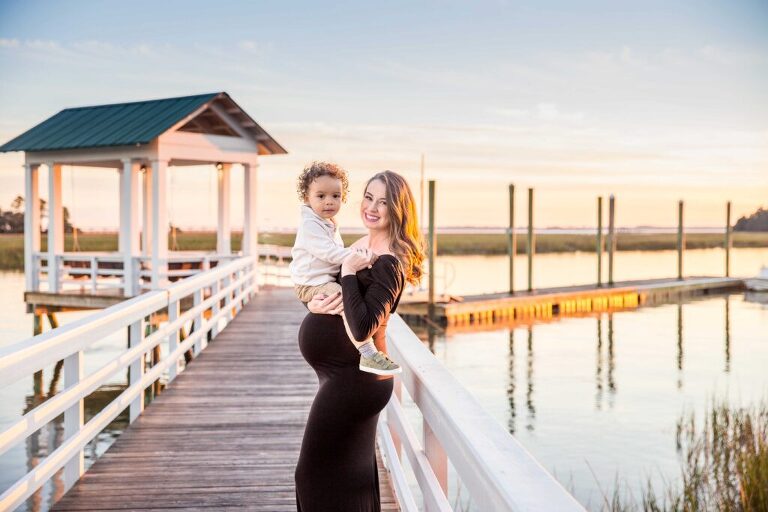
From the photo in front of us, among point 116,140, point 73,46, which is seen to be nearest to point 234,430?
point 116,140

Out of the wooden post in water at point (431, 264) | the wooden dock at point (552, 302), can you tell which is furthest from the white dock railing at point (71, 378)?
the wooden dock at point (552, 302)

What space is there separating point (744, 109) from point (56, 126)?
31586 mm

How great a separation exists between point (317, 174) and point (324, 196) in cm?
8

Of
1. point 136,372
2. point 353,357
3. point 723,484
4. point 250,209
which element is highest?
point 250,209

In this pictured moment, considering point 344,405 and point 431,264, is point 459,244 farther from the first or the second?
point 344,405

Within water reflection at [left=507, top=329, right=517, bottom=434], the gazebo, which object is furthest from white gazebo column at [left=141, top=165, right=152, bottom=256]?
water reflection at [left=507, top=329, right=517, bottom=434]

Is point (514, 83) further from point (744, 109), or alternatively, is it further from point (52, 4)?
point (52, 4)

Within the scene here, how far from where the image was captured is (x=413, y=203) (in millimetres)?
2760

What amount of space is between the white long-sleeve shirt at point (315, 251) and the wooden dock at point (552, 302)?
17.4 meters

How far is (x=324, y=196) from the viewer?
2.79 m

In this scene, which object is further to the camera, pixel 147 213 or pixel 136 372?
pixel 147 213

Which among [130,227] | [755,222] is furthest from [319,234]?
[755,222]

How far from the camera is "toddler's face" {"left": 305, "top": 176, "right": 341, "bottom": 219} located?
2781mm

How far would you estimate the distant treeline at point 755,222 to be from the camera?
78988 mm
